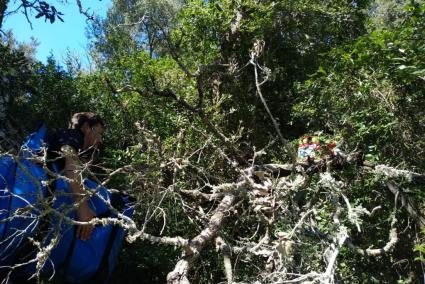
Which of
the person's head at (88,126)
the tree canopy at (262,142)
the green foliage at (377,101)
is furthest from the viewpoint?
the green foliage at (377,101)

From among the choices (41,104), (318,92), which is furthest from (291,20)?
(41,104)

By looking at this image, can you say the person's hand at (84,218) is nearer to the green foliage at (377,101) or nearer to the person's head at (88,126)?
the person's head at (88,126)

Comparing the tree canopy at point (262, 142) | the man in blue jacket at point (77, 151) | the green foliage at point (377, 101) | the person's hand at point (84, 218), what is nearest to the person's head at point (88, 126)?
the man in blue jacket at point (77, 151)

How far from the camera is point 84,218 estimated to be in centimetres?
261

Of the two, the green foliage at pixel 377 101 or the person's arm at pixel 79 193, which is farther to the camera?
the green foliage at pixel 377 101

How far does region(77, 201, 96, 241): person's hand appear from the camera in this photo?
260 cm

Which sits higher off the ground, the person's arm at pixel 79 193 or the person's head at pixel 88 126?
the person's head at pixel 88 126

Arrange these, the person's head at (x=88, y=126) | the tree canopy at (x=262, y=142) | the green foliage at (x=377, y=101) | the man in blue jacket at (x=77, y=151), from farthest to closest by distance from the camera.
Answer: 1. the green foliage at (x=377, y=101)
2. the person's head at (x=88, y=126)
3. the tree canopy at (x=262, y=142)
4. the man in blue jacket at (x=77, y=151)

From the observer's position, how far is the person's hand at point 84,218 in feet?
8.54

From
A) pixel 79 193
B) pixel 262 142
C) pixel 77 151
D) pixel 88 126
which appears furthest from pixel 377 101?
pixel 79 193

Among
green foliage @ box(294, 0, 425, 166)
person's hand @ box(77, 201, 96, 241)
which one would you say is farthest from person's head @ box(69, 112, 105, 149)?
green foliage @ box(294, 0, 425, 166)

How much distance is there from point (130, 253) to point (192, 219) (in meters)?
1.35

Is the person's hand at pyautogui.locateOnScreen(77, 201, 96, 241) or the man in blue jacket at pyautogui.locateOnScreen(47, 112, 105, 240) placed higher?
the man in blue jacket at pyautogui.locateOnScreen(47, 112, 105, 240)

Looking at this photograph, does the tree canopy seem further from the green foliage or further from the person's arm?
the person's arm
